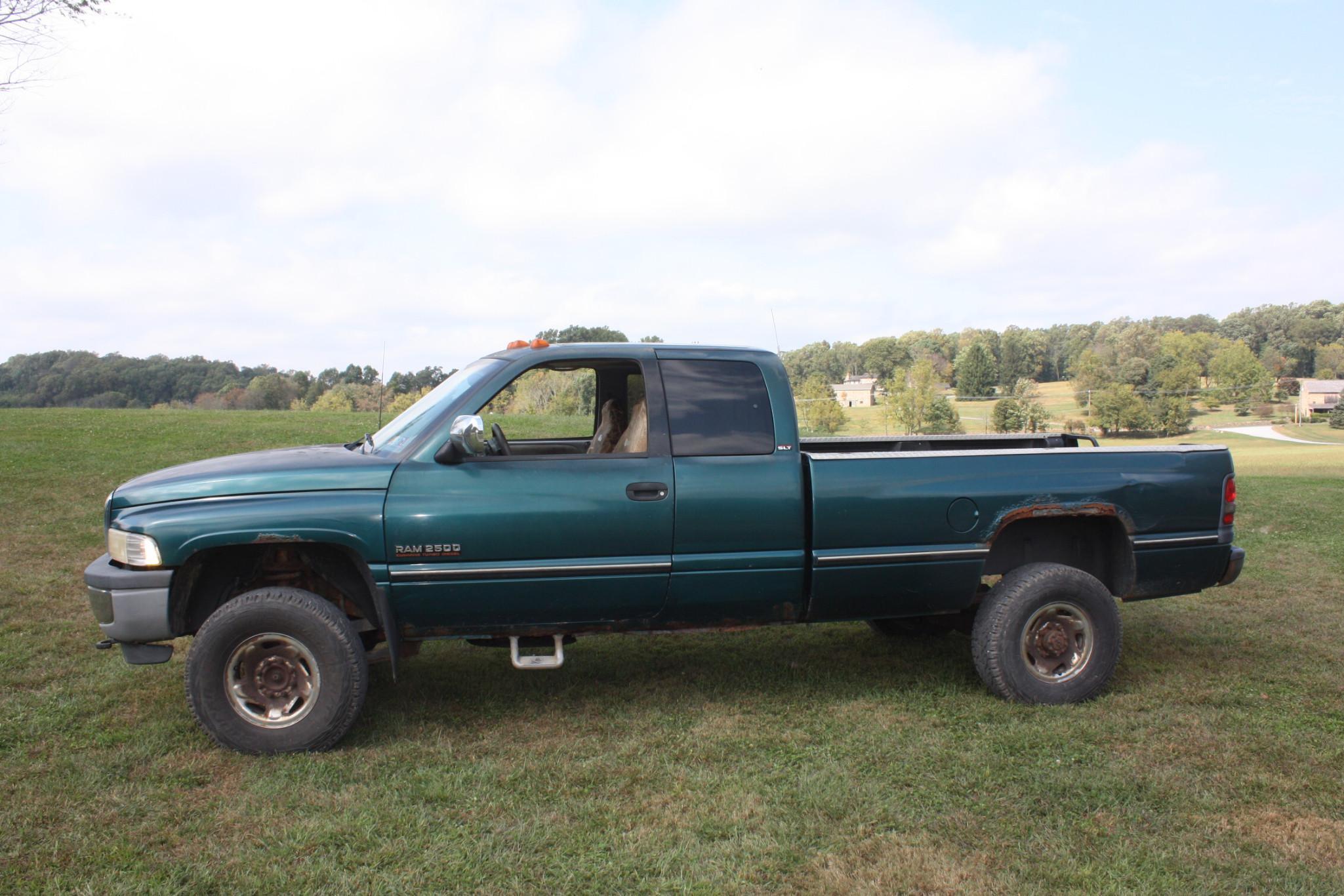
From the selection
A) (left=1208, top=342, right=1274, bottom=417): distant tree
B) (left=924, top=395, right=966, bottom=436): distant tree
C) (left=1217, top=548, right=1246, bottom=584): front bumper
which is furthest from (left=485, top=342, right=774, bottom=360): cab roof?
(left=1208, top=342, right=1274, bottom=417): distant tree

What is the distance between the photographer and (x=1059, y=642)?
4.94 meters

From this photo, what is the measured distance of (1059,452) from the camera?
4.91m

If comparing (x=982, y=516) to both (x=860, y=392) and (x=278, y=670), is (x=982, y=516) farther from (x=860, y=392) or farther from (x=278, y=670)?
(x=860, y=392)

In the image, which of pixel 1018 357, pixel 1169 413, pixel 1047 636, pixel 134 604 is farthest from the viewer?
pixel 1018 357

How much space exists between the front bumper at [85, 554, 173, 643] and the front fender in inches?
4.8

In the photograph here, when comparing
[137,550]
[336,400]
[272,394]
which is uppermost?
[272,394]

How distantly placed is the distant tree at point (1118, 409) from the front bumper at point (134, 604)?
91.4 meters

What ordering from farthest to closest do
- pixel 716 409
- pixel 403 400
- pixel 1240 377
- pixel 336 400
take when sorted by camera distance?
pixel 1240 377, pixel 336 400, pixel 403 400, pixel 716 409

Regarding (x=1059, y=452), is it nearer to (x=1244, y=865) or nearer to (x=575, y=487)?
(x=1244, y=865)

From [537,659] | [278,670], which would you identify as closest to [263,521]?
[278,670]

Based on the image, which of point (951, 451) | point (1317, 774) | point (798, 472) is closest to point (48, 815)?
point (798, 472)

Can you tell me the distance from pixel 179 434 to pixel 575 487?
53.6 feet

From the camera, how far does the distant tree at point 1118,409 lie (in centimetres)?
8481

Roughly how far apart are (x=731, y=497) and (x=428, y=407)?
5.29ft
